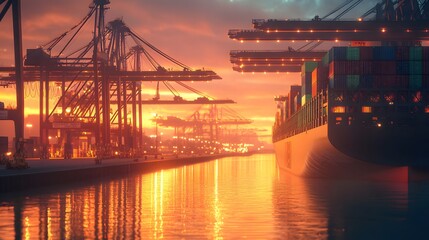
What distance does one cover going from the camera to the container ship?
47156 mm

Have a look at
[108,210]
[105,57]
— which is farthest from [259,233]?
[105,57]

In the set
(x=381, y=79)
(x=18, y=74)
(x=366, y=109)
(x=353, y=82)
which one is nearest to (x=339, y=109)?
(x=366, y=109)

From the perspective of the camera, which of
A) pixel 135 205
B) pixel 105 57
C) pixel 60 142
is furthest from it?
pixel 60 142

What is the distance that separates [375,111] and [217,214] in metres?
25.8

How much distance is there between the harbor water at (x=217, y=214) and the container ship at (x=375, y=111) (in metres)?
8.32

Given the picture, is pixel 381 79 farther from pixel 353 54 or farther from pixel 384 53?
pixel 353 54

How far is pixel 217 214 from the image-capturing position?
83.5ft

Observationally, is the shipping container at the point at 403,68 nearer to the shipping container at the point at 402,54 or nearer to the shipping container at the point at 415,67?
the shipping container at the point at 415,67

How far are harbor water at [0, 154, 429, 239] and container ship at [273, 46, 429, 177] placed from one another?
27.3 feet

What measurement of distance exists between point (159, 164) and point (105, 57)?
19243 millimetres

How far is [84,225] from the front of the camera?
2183cm

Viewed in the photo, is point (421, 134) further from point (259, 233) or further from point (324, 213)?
point (259, 233)

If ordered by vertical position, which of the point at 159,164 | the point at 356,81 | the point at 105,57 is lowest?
the point at 159,164

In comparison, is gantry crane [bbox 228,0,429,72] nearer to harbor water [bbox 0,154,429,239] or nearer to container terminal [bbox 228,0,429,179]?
container terminal [bbox 228,0,429,179]
